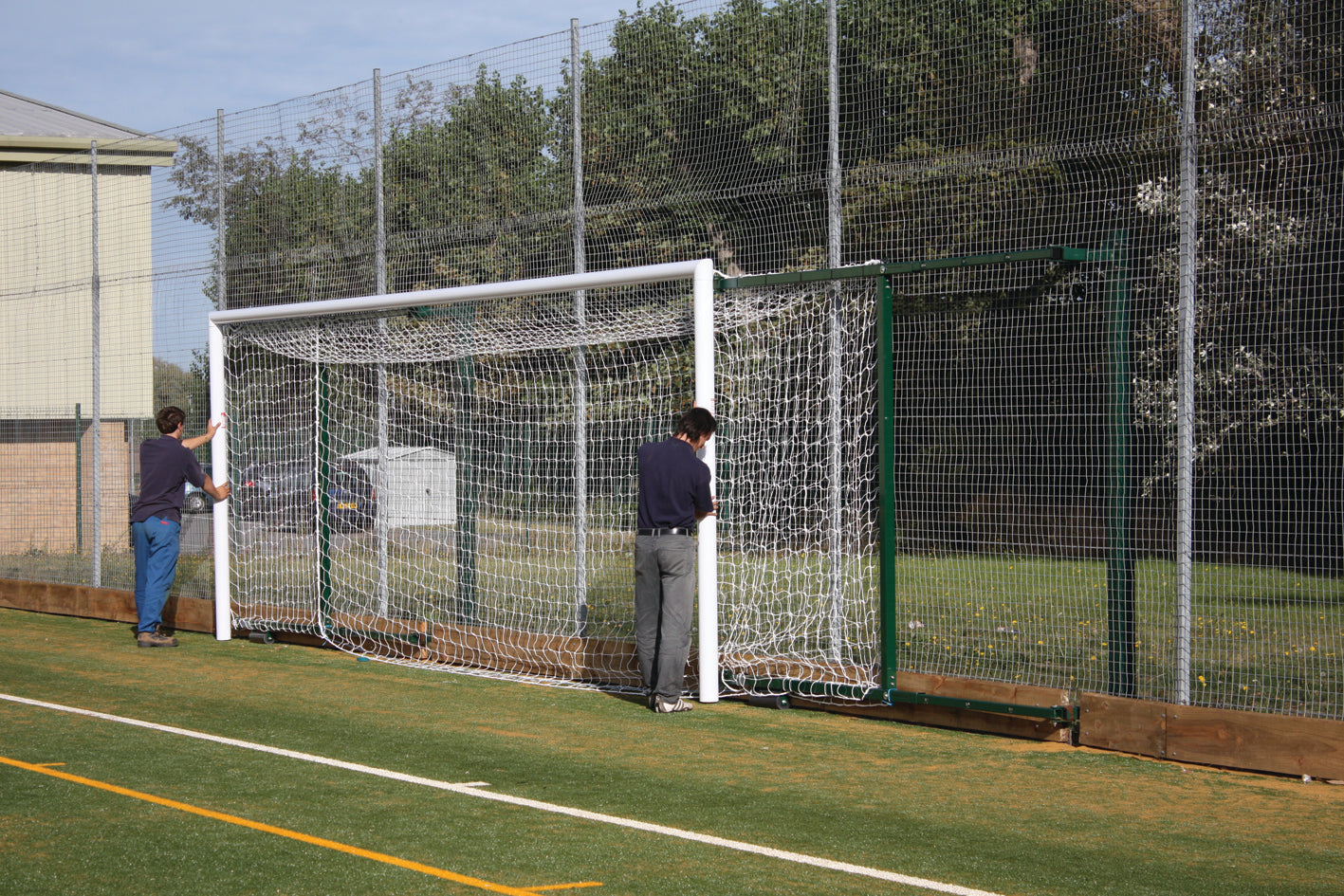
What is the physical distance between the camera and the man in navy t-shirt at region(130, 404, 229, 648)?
1080cm

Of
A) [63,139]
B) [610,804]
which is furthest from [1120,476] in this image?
[63,139]

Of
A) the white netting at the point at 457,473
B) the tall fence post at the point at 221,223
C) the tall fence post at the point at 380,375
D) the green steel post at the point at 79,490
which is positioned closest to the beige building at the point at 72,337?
the green steel post at the point at 79,490

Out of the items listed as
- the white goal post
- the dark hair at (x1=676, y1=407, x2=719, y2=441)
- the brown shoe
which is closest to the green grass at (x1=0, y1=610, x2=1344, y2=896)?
the white goal post

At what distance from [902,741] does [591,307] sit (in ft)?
15.0

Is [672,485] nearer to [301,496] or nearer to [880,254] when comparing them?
[880,254]

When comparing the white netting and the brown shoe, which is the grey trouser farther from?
the brown shoe

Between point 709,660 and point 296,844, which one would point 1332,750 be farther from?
point 296,844

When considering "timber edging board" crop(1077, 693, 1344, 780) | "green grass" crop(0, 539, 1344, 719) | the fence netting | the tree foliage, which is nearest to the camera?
"timber edging board" crop(1077, 693, 1344, 780)

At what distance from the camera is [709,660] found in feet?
28.0

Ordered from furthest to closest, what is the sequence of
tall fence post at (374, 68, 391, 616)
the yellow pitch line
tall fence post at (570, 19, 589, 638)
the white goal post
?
tall fence post at (374, 68, 391, 616) → tall fence post at (570, 19, 589, 638) → the white goal post → the yellow pitch line

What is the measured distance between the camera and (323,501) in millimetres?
11391

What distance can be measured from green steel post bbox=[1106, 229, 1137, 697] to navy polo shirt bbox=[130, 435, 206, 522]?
24.6ft

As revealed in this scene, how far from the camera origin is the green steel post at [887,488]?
7.81 m

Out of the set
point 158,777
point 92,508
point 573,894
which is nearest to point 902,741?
point 573,894
